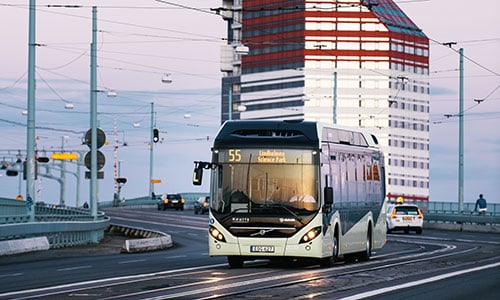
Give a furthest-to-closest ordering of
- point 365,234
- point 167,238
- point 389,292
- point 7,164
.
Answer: point 7,164 → point 167,238 → point 365,234 → point 389,292

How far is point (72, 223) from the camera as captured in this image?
42.5 meters

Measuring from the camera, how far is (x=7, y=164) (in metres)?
127

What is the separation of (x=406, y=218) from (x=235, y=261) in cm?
3373

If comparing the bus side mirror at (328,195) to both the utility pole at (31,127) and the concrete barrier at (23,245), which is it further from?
the utility pole at (31,127)

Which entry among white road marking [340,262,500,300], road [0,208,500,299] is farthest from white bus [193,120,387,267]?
white road marking [340,262,500,300]

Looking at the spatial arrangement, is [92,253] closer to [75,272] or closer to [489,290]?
[75,272]

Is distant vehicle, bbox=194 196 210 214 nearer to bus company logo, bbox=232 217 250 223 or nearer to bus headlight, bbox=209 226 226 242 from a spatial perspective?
bus headlight, bbox=209 226 226 242

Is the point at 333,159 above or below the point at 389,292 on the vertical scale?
above

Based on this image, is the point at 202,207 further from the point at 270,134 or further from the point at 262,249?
the point at 262,249

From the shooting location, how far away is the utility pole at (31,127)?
39.7m

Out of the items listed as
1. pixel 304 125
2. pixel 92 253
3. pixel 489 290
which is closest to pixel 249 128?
pixel 304 125

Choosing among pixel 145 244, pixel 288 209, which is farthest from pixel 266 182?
pixel 145 244

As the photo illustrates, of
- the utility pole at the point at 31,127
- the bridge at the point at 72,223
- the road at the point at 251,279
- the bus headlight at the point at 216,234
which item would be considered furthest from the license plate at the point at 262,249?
the utility pole at the point at 31,127

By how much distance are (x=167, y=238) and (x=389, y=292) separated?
27025mm
